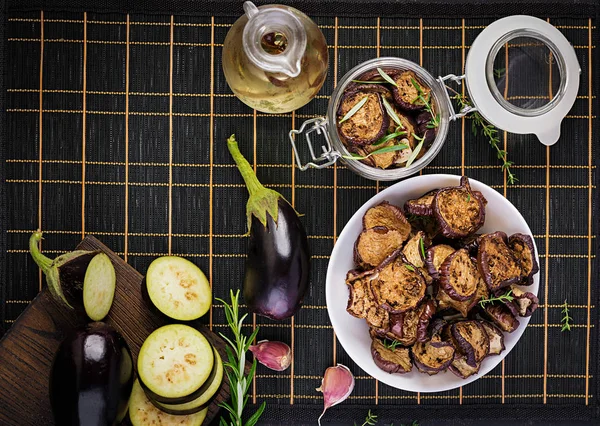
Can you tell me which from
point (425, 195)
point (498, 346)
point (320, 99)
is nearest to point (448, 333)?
point (498, 346)

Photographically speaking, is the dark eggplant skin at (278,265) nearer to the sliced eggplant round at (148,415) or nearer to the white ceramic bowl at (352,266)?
the white ceramic bowl at (352,266)

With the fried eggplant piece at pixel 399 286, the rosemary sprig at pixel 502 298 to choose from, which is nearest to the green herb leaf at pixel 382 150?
the fried eggplant piece at pixel 399 286

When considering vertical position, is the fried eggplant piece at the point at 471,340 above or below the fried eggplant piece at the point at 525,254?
below

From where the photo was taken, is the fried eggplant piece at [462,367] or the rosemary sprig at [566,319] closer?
the fried eggplant piece at [462,367]

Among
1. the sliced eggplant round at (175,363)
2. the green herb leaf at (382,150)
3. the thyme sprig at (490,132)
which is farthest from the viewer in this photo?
the thyme sprig at (490,132)

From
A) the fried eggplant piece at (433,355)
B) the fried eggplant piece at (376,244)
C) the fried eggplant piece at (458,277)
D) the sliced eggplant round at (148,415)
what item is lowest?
the sliced eggplant round at (148,415)

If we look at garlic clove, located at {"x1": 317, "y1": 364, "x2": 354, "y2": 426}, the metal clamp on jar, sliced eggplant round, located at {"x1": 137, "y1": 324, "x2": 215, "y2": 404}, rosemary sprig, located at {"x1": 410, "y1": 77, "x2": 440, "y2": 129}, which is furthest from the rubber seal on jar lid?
sliced eggplant round, located at {"x1": 137, "y1": 324, "x2": 215, "y2": 404}

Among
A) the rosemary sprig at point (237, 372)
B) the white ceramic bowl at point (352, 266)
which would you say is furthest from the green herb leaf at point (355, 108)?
the rosemary sprig at point (237, 372)

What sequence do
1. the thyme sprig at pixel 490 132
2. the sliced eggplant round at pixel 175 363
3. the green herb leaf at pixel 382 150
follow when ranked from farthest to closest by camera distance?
the thyme sprig at pixel 490 132 → the sliced eggplant round at pixel 175 363 → the green herb leaf at pixel 382 150

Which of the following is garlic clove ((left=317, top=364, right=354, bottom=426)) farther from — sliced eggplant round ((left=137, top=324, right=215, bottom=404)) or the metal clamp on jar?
the metal clamp on jar
